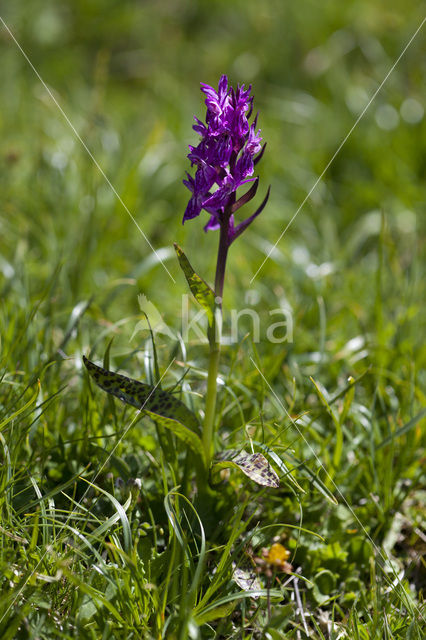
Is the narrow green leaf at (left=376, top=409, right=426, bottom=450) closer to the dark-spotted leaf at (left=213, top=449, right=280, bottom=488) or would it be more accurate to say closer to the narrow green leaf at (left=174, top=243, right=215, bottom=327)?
the dark-spotted leaf at (left=213, top=449, right=280, bottom=488)

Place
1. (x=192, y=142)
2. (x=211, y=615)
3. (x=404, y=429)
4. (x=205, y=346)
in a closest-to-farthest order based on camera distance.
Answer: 1. (x=211, y=615)
2. (x=404, y=429)
3. (x=205, y=346)
4. (x=192, y=142)

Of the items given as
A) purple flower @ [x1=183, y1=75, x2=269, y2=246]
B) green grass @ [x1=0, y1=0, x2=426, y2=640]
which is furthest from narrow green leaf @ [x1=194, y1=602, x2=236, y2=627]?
purple flower @ [x1=183, y1=75, x2=269, y2=246]

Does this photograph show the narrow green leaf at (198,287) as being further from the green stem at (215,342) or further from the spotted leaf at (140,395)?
the spotted leaf at (140,395)

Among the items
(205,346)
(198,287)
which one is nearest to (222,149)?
(198,287)

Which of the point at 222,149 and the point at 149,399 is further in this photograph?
the point at 149,399

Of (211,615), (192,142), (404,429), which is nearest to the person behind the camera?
(211,615)

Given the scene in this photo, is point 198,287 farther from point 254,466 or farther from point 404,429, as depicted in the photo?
point 404,429

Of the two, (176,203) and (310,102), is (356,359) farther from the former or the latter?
(310,102)
